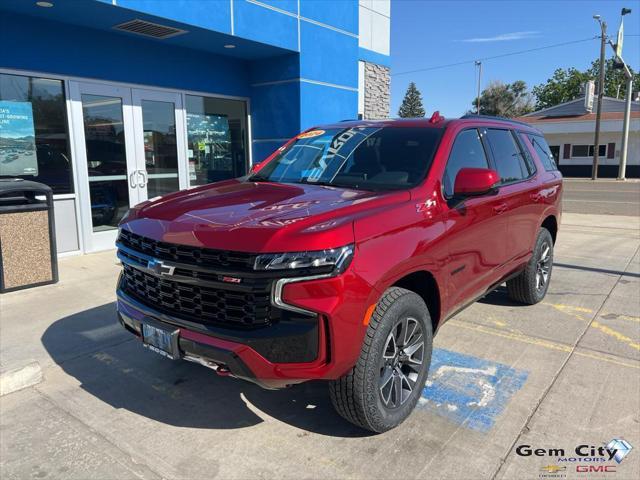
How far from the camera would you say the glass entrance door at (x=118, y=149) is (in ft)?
25.7

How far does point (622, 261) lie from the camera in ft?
25.9

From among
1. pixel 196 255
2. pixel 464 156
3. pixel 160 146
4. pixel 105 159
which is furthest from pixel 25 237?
pixel 464 156

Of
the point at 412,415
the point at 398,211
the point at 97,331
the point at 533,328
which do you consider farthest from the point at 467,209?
the point at 97,331

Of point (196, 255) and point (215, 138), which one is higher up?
point (215, 138)

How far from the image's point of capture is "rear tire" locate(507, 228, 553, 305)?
517 cm

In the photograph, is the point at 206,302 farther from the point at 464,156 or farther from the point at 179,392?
the point at 464,156

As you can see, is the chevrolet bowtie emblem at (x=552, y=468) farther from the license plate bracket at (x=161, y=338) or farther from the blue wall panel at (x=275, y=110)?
the blue wall panel at (x=275, y=110)

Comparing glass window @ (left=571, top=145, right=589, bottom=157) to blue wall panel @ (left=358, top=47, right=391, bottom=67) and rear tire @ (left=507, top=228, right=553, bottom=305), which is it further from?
rear tire @ (left=507, top=228, right=553, bottom=305)

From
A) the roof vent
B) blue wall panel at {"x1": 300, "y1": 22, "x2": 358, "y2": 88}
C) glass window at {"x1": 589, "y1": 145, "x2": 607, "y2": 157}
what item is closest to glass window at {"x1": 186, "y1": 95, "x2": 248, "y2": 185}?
the roof vent

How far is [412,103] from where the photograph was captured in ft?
336

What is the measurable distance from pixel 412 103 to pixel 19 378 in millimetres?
105111

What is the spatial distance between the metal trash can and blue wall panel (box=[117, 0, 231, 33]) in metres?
2.78
